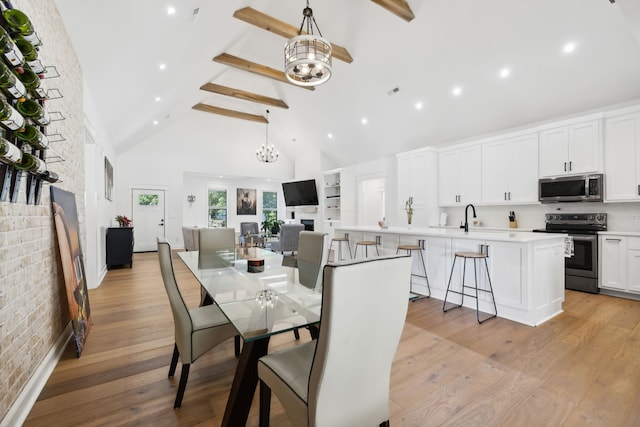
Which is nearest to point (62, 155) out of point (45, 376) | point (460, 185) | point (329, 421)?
point (45, 376)

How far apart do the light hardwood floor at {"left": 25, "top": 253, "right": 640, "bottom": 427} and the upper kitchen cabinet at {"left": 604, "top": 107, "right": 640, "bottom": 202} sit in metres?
1.70

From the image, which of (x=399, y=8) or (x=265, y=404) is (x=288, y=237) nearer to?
(x=399, y=8)

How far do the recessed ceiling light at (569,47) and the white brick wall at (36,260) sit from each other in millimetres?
5323

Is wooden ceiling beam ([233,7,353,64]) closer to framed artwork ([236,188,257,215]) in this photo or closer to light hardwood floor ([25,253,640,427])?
light hardwood floor ([25,253,640,427])

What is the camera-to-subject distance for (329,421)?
1.06 metres

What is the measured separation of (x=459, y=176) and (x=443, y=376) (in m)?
4.59

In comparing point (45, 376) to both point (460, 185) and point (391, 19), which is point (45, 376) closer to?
point (391, 19)

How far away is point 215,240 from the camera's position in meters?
3.75

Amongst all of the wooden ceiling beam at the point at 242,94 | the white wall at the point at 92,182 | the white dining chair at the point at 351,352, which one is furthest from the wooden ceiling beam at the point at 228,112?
the white dining chair at the point at 351,352

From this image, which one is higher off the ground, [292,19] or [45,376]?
[292,19]

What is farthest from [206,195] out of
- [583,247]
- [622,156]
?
[622,156]

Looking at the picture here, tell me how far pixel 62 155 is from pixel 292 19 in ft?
13.1

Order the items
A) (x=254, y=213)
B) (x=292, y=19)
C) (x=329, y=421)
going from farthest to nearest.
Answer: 1. (x=254, y=213)
2. (x=292, y=19)
3. (x=329, y=421)

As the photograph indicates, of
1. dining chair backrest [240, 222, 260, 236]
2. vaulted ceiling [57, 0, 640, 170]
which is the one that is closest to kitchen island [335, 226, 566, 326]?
vaulted ceiling [57, 0, 640, 170]
